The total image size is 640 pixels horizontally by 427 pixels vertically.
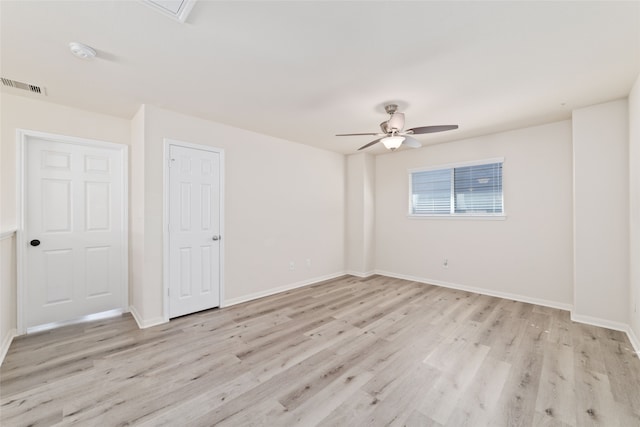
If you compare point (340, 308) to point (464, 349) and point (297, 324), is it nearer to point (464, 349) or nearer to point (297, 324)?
point (297, 324)

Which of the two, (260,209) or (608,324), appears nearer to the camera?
(608,324)

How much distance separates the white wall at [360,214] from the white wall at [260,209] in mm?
186

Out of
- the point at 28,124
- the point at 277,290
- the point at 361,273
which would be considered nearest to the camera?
the point at 28,124

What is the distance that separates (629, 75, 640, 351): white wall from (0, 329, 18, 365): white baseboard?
588 centimetres

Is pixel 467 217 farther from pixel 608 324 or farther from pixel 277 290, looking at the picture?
pixel 277 290

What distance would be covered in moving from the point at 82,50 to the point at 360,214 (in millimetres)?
4539

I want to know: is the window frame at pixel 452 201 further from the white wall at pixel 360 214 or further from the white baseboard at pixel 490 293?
the white baseboard at pixel 490 293

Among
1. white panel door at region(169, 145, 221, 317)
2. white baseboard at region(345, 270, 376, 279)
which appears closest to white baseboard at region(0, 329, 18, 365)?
white panel door at region(169, 145, 221, 317)

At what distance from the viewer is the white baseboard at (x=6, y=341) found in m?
2.38

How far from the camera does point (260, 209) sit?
13.7 ft

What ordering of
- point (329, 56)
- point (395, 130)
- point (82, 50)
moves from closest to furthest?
point (82, 50) < point (329, 56) < point (395, 130)

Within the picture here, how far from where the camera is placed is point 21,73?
7.70 feet

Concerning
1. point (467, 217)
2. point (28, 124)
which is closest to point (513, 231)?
point (467, 217)

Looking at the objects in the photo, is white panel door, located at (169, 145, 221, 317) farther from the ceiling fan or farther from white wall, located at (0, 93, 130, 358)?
the ceiling fan
